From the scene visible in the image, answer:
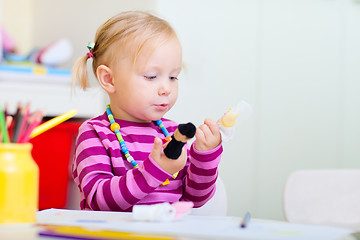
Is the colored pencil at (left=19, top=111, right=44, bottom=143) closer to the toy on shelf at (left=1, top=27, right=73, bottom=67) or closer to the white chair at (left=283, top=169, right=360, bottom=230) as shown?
the white chair at (left=283, top=169, right=360, bottom=230)

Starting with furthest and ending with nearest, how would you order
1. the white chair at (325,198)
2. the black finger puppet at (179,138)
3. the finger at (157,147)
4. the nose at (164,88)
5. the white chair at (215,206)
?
the white chair at (325,198)
the white chair at (215,206)
the nose at (164,88)
the finger at (157,147)
the black finger puppet at (179,138)

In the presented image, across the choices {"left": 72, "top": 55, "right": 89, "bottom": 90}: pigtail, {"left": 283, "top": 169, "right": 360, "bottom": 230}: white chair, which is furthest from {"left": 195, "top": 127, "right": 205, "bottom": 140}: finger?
{"left": 283, "top": 169, "right": 360, "bottom": 230}: white chair

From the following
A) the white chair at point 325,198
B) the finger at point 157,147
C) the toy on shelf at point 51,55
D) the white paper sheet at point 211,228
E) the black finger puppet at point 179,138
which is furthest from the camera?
the toy on shelf at point 51,55

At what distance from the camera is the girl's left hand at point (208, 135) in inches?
35.2

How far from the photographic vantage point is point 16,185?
58 cm

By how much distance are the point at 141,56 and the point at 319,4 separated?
5.86 ft

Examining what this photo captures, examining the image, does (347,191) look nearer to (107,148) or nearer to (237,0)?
(107,148)

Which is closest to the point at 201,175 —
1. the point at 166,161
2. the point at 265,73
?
the point at 166,161

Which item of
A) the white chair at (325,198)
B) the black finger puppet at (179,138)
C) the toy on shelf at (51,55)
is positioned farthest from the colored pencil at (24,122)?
the toy on shelf at (51,55)

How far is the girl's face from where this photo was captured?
1.02 meters

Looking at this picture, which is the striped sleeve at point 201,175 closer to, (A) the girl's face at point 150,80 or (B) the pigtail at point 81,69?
(A) the girl's face at point 150,80

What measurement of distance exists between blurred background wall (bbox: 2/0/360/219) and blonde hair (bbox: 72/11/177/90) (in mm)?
1316

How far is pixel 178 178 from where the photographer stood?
3.63 feet

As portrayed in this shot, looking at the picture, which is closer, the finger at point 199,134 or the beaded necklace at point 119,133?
the finger at point 199,134
